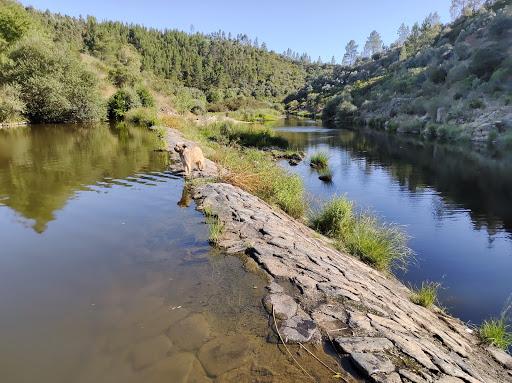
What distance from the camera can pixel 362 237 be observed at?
8.16m

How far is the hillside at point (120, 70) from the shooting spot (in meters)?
31.4

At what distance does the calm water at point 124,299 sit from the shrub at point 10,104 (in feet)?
79.5

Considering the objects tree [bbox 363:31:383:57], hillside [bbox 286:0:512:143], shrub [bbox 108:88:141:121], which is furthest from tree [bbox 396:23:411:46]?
shrub [bbox 108:88:141:121]

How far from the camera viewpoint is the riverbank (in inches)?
146

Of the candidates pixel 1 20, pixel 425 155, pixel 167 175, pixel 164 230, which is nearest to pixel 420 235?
pixel 164 230

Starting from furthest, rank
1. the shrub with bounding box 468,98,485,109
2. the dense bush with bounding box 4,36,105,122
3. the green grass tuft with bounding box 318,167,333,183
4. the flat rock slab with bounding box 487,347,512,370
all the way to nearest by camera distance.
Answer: the shrub with bounding box 468,98,485,109 < the dense bush with bounding box 4,36,105,122 < the green grass tuft with bounding box 318,167,333,183 < the flat rock slab with bounding box 487,347,512,370

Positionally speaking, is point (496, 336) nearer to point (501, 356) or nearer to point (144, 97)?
point (501, 356)

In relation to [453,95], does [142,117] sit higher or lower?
lower

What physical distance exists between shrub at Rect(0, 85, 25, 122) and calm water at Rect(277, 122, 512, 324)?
76.2 ft

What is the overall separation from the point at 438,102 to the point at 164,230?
1619 inches

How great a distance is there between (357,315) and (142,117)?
34.0m

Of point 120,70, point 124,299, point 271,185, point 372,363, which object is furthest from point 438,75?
point 124,299

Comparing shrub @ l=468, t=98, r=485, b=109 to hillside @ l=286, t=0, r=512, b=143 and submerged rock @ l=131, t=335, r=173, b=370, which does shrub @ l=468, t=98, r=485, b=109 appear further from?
submerged rock @ l=131, t=335, r=173, b=370

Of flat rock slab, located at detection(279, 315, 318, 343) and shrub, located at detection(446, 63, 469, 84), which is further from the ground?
shrub, located at detection(446, 63, 469, 84)
